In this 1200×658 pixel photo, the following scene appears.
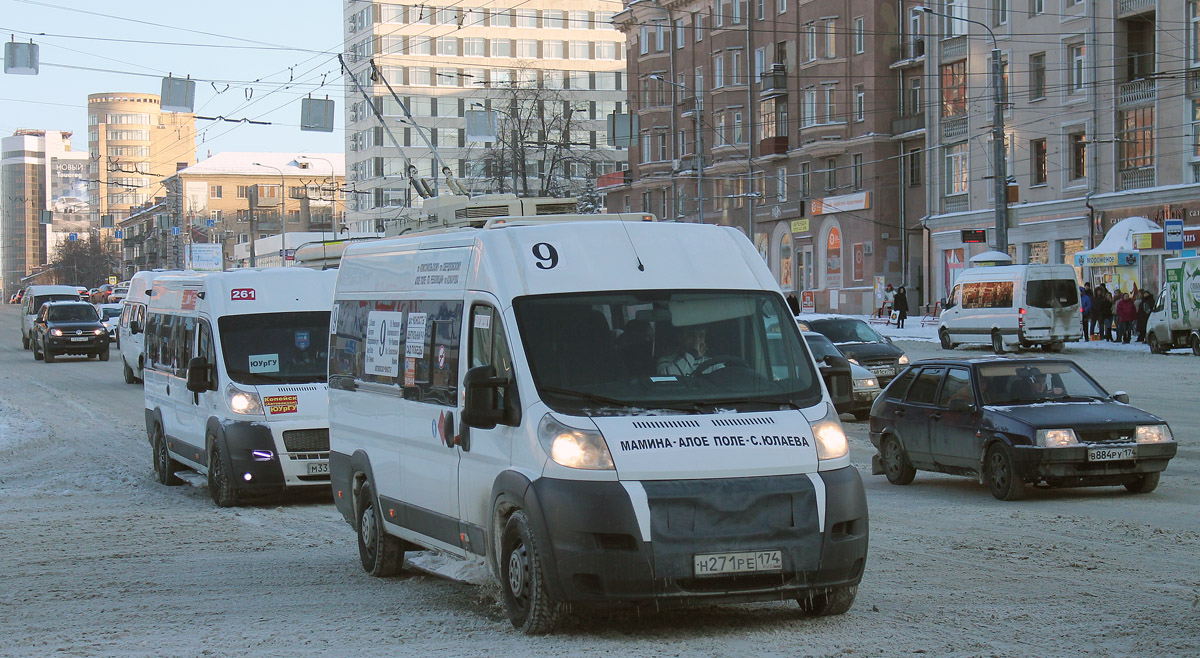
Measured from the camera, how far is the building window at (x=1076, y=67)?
166 ft

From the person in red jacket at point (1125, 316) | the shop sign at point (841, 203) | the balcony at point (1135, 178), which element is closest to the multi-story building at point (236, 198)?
the shop sign at point (841, 203)

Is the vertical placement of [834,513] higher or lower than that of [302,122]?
lower

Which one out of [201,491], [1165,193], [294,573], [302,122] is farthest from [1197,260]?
[294,573]

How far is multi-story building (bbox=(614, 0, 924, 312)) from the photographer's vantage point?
6488 centimetres

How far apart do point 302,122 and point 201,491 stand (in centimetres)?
1842

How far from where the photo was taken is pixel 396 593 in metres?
9.45

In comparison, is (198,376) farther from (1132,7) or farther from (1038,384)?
(1132,7)

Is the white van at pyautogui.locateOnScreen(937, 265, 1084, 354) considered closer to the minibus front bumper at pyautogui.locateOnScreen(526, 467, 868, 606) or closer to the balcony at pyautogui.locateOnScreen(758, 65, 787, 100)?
the balcony at pyautogui.locateOnScreen(758, 65, 787, 100)

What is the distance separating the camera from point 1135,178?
48562 millimetres

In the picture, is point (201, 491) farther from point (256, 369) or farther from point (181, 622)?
point (181, 622)

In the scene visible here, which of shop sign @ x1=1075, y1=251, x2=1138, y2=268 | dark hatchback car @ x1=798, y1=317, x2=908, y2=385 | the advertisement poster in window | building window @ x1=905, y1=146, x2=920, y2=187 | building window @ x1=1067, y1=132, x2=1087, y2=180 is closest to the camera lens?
dark hatchback car @ x1=798, y1=317, x2=908, y2=385

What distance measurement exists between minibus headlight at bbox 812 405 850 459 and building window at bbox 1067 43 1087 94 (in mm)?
45863

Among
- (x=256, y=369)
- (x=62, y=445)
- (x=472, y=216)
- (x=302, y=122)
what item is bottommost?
(x=62, y=445)

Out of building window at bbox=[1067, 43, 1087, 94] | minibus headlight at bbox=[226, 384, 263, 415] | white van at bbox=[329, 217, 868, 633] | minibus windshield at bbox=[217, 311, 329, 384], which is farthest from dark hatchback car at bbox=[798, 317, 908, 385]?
building window at bbox=[1067, 43, 1087, 94]
